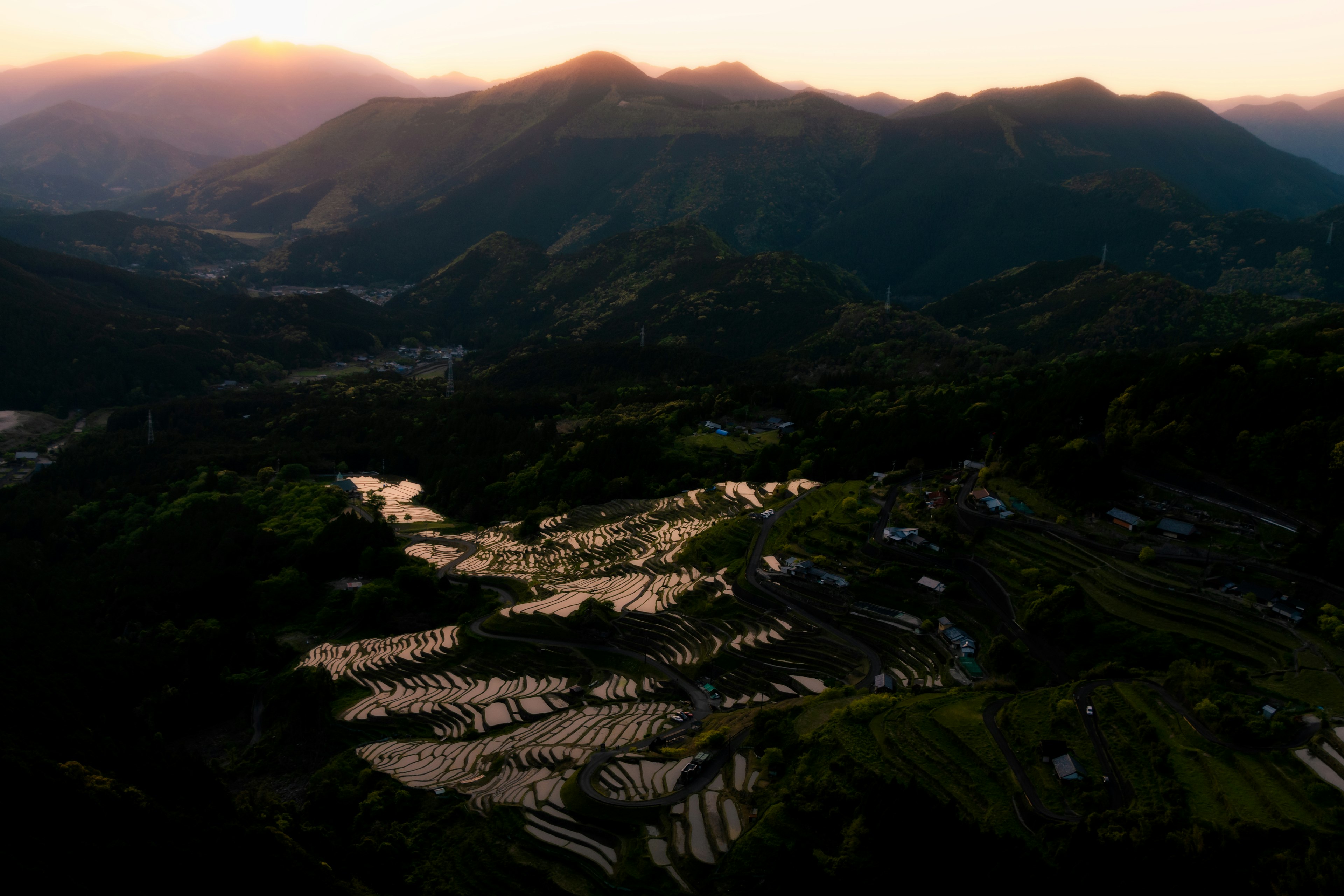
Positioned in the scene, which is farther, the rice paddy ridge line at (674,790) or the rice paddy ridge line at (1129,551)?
the rice paddy ridge line at (1129,551)

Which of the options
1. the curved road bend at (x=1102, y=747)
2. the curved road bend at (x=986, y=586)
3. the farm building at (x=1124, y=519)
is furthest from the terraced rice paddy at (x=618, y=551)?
the farm building at (x=1124, y=519)

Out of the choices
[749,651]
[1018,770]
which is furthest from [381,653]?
[1018,770]

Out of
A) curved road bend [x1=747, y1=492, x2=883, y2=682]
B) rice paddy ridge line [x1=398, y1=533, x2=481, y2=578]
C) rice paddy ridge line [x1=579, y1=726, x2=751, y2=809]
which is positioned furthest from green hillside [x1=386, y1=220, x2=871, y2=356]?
rice paddy ridge line [x1=579, y1=726, x2=751, y2=809]

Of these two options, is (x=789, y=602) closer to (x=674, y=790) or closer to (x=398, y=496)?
(x=674, y=790)

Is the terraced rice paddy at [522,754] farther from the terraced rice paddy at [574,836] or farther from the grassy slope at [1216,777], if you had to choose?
the grassy slope at [1216,777]

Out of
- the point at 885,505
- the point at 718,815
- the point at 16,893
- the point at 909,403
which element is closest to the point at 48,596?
the point at 16,893

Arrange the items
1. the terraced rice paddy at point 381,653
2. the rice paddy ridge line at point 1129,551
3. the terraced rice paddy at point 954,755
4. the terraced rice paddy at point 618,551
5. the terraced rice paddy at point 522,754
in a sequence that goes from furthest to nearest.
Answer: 1. the terraced rice paddy at point 618,551
2. the terraced rice paddy at point 381,653
3. the rice paddy ridge line at point 1129,551
4. the terraced rice paddy at point 522,754
5. the terraced rice paddy at point 954,755
